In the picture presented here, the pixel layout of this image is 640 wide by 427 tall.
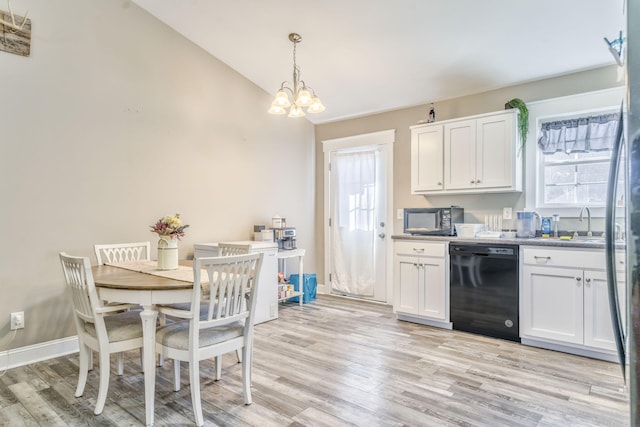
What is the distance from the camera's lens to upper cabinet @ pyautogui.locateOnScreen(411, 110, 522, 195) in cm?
371

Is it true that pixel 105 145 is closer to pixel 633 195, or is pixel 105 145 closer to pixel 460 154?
pixel 460 154

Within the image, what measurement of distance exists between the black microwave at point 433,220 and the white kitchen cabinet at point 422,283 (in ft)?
0.65

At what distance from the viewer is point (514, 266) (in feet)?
11.0

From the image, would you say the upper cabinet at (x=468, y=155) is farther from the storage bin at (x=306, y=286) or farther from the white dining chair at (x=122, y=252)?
the white dining chair at (x=122, y=252)

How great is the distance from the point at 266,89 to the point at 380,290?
3015 mm

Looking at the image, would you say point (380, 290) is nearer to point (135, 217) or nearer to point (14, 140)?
point (135, 217)

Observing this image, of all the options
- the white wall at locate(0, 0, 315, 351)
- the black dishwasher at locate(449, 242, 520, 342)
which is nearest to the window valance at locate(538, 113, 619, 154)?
the black dishwasher at locate(449, 242, 520, 342)

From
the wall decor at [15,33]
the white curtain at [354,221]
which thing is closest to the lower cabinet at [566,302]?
the white curtain at [354,221]

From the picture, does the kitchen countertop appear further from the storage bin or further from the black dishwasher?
the storage bin

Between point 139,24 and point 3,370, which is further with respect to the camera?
point 139,24

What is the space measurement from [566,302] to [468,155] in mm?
1652

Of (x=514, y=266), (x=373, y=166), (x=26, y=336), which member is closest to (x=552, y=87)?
(x=514, y=266)

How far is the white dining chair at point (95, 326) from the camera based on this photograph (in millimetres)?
2154

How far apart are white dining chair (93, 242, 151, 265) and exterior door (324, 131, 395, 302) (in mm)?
2660
